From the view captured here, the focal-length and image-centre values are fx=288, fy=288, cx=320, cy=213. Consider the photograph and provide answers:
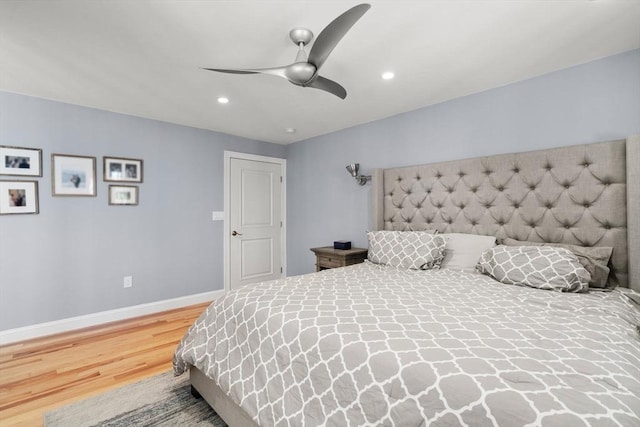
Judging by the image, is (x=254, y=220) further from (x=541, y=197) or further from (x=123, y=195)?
(x=541, y=197)

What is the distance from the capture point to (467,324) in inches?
47.4

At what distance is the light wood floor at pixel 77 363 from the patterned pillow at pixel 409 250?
2.02m

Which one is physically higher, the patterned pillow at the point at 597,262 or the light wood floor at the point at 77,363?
the patterned pillow at the point at 597,262

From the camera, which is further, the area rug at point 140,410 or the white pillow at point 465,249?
the white pillow at point 465,249

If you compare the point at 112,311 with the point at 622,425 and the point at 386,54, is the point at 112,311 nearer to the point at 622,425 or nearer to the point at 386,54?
the point at 386,54

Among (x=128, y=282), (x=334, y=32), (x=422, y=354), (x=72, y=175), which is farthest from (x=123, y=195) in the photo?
(x=422, y=354)

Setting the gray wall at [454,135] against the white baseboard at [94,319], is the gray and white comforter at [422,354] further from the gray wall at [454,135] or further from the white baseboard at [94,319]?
the white baseboard at [94,319]

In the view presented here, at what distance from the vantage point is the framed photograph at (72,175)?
2859 mm

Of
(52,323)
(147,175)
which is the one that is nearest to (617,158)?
(147,175)

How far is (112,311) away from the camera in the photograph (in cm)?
316

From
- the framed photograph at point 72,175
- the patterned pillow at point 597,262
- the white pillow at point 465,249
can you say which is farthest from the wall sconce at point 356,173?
the framed photograph at point 72,175

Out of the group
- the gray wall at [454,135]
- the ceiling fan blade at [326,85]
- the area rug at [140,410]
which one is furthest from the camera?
the gray wall at [454,135]

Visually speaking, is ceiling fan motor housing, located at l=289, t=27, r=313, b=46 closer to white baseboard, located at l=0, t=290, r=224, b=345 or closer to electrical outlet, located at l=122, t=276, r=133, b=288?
electrical outlet, located at l=122, t=276, r=133, b=288

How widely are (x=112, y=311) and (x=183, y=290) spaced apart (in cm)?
75
